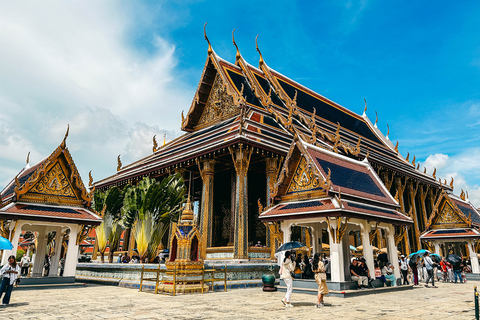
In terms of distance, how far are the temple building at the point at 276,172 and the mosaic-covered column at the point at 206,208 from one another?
5cm

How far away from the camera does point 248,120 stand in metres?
17.0

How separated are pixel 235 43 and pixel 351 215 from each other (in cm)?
1534

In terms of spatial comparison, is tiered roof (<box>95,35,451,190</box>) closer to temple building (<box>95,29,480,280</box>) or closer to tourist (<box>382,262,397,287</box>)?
temple building (<box>95,29,480,280</box>)

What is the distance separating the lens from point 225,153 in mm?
15961

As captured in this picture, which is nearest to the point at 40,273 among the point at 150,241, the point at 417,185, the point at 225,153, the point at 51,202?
the point at 51,202

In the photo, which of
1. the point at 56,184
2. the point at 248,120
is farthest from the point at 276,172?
the point at 56,184

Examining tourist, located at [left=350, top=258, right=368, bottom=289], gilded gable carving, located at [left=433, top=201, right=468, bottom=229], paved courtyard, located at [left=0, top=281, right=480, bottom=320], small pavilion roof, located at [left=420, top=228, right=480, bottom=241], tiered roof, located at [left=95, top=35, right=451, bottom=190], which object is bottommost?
paved courtyard, located at [left=0, top=281, right=480, bottom=320]

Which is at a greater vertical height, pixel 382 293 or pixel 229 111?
pixel 229 111

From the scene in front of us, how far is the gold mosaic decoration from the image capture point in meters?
11.2

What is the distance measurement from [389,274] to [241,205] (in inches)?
238

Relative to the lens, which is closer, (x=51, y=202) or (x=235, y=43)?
(x=51, y=202)

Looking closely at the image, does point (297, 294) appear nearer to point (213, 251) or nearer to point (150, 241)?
point (213, 251)


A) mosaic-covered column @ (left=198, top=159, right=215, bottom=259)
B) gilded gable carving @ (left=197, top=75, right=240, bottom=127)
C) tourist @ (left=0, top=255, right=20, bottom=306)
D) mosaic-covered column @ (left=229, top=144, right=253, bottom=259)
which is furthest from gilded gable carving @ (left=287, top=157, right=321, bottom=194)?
gilded gable carving @ (left=197, top=75, right=240, bottom=127)

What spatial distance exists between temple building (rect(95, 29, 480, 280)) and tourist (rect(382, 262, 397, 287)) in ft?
1.56
